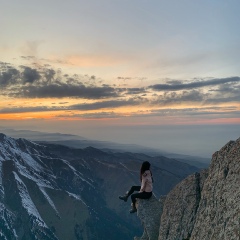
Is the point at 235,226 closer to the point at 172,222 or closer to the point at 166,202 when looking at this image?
the point at 172,222

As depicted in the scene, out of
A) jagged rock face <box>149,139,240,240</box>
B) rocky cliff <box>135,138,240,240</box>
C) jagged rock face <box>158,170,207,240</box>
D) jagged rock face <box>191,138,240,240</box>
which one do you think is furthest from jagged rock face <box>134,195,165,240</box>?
jagged rock face <box>191,138,240,240</box>

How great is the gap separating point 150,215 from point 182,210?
5.06m

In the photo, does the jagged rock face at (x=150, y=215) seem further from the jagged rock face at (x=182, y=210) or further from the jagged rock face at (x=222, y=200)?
the jagged rock face at (x=222, y=200)

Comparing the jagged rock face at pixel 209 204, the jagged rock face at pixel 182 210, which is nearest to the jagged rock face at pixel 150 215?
the jagged rock face at pixel 209 204

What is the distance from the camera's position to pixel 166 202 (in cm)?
3309

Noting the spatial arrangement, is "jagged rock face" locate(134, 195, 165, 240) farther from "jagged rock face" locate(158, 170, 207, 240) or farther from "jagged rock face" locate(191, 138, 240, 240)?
"jagged rock face" locate(191, 138, 240, 240)

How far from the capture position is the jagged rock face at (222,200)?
1992cm

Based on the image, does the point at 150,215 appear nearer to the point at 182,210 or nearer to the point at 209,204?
the point at 182,210

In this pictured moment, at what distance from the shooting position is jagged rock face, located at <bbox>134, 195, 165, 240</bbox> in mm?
32781

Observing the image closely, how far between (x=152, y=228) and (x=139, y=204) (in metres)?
2.77

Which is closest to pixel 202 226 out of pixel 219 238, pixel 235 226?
pixel 219 238

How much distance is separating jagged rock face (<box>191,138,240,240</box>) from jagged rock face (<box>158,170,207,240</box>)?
7.09 ft

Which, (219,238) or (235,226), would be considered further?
(219,238)

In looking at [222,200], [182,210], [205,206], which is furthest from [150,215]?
[222,200]
